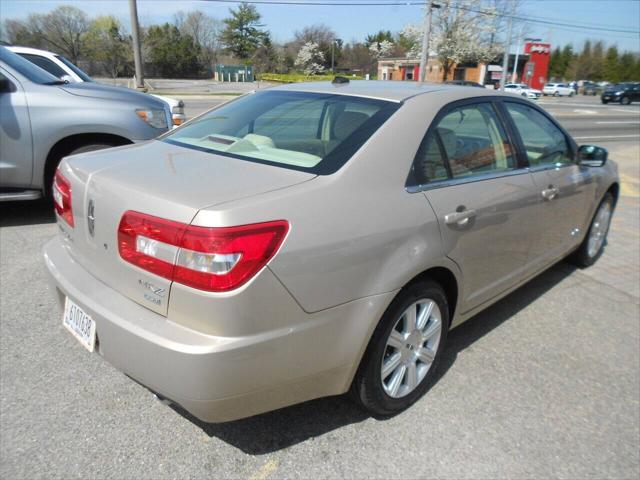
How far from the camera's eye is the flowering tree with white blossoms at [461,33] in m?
48.9

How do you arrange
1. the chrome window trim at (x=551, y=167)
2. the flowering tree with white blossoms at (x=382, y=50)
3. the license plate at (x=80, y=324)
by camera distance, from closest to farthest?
1. the license plate at (x=80, y=324)
2. the chrome window trim at (x=551, y=167)
3. the flowering tree with white blossoms at (x=382, y=50)

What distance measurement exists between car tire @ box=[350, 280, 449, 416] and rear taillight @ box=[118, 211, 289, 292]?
743 millimetres

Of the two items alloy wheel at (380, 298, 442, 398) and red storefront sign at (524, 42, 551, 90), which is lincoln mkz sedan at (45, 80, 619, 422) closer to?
alloy wheel at (380, 298, 442, 398)

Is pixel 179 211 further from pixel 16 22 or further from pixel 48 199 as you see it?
pixel 16 22

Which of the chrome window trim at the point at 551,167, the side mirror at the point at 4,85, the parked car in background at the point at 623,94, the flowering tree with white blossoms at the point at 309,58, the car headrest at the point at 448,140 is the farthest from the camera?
the flowering tree with white blossoms at the point at 309,58

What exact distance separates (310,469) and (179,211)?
1.25 meters

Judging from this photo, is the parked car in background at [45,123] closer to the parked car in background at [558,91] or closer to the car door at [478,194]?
the car door at [478,194]

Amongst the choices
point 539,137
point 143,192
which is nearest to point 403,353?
point 143,192

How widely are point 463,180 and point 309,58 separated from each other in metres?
78.5

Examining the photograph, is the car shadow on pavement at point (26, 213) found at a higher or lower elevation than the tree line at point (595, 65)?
lower

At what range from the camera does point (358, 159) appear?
7.22 feet

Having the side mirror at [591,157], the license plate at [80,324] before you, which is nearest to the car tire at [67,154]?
the license plate at [80,324]

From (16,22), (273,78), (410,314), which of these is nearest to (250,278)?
(410,314)

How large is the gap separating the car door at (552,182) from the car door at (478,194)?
0.20 metres
